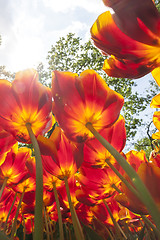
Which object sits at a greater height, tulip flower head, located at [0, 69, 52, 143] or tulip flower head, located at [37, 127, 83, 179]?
tulip flower head, located at [0, 69, 52, 143]

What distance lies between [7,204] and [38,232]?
773 mm

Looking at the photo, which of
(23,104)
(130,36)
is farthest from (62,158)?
(130,36)

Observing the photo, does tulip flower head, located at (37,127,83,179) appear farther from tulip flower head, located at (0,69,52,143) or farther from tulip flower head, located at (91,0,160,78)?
tulip flower head, located at (91,0,160,78)

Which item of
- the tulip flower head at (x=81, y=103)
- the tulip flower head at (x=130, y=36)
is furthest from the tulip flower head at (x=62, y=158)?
the tulip flower head at (x=130, y=36)

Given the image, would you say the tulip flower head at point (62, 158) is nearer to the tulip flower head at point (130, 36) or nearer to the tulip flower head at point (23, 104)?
the tulip flower head at point (23, 104)

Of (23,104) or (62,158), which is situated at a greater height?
(23,104)

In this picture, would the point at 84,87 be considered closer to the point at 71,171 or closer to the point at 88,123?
the point at 88,123

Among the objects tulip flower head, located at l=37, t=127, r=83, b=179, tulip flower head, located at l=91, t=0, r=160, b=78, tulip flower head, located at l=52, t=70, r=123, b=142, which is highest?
tulip flower head, located at l=91, t=0, r=160, b=78

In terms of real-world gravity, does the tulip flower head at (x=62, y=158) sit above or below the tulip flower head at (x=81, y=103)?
below

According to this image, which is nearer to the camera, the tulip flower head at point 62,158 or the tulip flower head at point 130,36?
the tulip flower head at point 130,36

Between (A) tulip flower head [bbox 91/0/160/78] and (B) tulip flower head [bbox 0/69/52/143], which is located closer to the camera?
(A) tulip flower head [bbox 91/0/160/78]

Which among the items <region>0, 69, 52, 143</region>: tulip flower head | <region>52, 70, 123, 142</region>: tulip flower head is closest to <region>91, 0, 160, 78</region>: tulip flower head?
<region>52, 70, 123, 142</region>: tulip flower head

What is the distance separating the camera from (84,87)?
0.46 meters

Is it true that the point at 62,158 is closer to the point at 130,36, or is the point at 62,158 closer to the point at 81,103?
the point at 81,103
